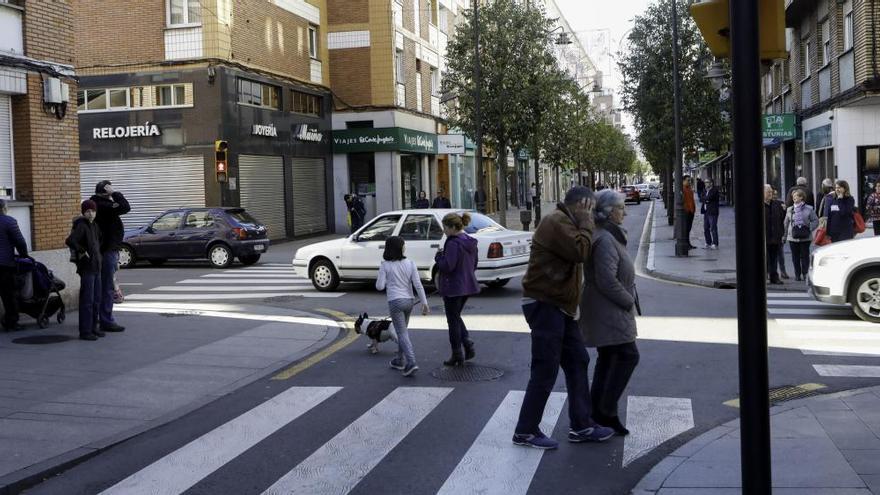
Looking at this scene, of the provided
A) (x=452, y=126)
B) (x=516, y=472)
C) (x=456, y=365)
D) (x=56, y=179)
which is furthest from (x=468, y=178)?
(x=516, y=472)

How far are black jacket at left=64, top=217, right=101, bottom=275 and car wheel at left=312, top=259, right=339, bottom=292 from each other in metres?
5.63

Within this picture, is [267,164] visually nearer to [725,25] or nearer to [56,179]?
[56,179]

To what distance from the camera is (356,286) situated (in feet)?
57.2

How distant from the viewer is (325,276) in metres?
16.5

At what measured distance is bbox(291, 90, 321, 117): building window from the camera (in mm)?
33594

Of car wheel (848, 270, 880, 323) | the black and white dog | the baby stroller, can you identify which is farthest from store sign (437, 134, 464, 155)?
the black and white dog

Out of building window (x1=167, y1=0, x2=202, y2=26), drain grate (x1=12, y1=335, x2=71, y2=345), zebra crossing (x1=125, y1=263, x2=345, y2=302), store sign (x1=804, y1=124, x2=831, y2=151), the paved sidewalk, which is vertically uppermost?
building window (x1=167, y1=0, x2=202, y2=26)

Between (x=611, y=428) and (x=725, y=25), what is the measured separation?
10.9 ft

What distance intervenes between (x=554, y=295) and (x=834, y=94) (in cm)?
2137

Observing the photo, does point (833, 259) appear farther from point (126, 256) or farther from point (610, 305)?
point (126, 256)

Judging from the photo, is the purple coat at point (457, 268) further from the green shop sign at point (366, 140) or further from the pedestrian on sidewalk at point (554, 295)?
the green shop sign at point (366, 140)

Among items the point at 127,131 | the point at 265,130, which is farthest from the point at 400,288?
the point at 265,130

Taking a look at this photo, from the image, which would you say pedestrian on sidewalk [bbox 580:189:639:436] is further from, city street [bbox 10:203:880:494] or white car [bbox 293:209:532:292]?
white car [bbox 293:209:532:292]

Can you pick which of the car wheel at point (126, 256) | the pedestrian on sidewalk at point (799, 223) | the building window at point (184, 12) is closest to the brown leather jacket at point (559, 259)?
the pedestrian on sidewalk at point (799, 223)
